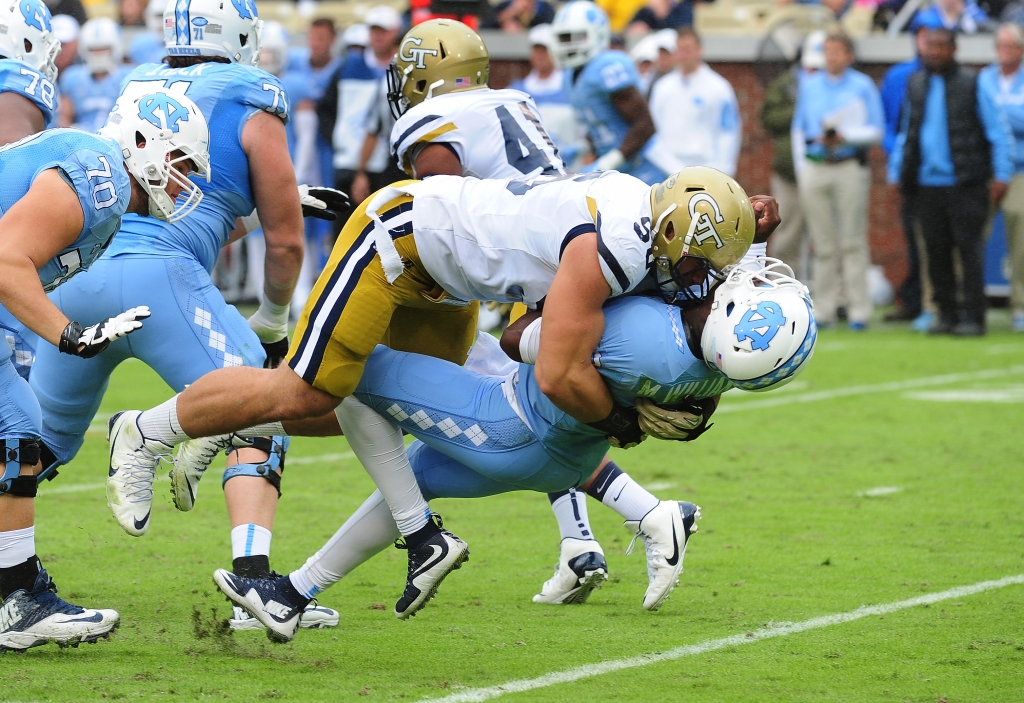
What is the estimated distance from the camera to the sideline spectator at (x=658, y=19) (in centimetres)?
1385

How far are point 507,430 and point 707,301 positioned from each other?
2.11ft

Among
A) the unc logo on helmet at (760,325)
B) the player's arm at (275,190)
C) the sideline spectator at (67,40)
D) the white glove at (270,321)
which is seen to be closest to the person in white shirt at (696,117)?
the sideline spectator at (67,40)

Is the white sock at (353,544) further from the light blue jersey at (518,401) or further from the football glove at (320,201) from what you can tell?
the football glove at (320,201)

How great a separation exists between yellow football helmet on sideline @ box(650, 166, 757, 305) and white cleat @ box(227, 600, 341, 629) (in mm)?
1477

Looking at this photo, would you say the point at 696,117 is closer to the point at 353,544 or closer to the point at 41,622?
the point at 353,544

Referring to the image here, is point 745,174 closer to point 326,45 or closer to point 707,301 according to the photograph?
point 326,45

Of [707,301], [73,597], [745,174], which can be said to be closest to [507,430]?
[707,301]

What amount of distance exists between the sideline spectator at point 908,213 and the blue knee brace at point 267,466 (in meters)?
8.41

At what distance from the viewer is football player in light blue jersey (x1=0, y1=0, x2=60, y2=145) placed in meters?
4.44

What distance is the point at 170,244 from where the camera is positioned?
4.20m

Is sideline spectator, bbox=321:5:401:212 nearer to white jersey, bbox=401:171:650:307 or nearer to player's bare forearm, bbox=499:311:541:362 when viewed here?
white jersey, bbox=401:171:650:307

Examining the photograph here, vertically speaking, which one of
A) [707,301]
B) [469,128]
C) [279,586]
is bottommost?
[279,586]

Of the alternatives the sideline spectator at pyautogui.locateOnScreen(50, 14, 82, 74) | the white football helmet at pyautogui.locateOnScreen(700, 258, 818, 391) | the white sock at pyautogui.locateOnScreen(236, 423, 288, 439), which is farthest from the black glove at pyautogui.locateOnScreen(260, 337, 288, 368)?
the sideline spectator at pyautogui.locateOnScreen(50, 14, 82, 74)

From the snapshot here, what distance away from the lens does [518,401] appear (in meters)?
3.88
